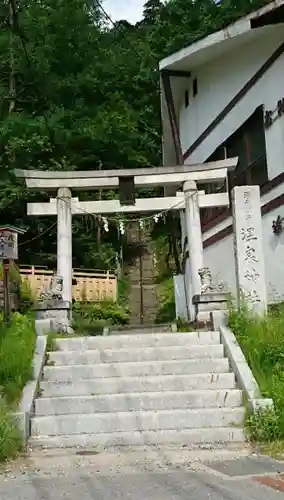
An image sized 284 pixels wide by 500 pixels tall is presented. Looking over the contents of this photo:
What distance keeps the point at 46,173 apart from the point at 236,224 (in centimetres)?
506

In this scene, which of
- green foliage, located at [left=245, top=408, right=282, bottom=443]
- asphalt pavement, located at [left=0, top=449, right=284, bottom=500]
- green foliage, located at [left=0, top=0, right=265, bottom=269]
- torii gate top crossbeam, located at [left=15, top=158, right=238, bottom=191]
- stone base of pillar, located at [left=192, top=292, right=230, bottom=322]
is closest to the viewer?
asphalt pavement, located at [left=0, top=449, right=284, bottom=500]

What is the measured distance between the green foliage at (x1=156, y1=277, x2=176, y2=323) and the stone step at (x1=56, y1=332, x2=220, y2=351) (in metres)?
11.9

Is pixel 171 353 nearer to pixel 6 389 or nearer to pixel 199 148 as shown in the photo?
pixel 6 389

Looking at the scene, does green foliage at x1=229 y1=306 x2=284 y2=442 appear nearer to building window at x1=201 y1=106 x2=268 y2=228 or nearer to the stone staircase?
the stone staircase

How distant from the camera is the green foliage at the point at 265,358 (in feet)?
22.6

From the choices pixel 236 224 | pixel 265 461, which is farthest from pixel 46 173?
pixel 265 461

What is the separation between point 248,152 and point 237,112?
1.28 metres

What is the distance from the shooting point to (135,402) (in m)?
7.70

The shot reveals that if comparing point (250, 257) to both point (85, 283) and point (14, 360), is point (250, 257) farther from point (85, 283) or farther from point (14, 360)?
point (85, 283)

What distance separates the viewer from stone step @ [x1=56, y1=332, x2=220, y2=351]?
367 inches

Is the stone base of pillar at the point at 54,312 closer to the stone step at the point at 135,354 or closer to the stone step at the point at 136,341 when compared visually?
the stone step at the point at 136,341

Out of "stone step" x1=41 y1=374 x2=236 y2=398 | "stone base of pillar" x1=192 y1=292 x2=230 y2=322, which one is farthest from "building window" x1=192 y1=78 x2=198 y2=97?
"stone step" x1=41 y1=374 x2=236 y2=398

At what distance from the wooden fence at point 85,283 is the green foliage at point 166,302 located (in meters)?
2.19

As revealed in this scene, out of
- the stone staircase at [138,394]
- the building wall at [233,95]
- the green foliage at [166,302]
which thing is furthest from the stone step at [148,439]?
the green foliage at [166,302]
